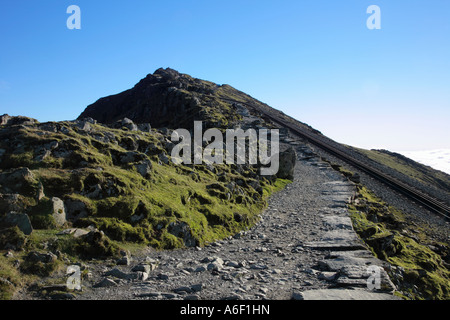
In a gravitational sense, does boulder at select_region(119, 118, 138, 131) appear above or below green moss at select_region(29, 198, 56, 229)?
above

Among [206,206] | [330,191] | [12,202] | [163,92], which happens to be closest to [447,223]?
[330,191]

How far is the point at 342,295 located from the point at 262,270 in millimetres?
3675

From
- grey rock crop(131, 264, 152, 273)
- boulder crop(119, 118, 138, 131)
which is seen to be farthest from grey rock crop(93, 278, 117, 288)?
boulder crop(119, 118, 138, 131)

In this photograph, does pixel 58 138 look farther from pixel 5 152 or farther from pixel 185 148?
pixel 185 148

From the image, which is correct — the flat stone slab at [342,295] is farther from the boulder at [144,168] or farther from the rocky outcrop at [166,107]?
the rocky outcrop at [166,107]

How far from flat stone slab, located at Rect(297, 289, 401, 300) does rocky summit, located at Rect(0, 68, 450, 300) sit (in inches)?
2.9

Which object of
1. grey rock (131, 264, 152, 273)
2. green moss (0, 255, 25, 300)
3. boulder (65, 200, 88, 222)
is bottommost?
grey rock (131, 264, 152, 273)

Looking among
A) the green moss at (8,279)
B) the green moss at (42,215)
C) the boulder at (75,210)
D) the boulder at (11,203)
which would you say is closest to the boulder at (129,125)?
the boulder at (75,210)

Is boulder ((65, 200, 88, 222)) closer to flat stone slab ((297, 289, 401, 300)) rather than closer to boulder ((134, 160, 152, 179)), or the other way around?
boulder ((134, 160, 152, 179))

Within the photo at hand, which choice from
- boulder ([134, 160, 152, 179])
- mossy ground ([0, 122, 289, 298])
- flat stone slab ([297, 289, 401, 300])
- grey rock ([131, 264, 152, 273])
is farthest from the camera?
boulder ([134, 160, 152, 179])

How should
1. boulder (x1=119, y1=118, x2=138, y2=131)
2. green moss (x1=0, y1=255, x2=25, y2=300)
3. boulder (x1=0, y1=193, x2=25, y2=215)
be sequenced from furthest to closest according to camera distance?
boulder (x1=119, y1=118, x2=138, y2=131)
boulder (x1=0, y1=193, x2=25, y2=215)
green moss (x1=0, y1=255, x2=25, y2=300)

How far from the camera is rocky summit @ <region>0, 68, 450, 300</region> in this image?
1063 cm

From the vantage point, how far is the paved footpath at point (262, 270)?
406 inches

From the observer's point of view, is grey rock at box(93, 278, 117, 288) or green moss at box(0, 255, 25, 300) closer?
green moss at box(0, 255, 25, 300)
